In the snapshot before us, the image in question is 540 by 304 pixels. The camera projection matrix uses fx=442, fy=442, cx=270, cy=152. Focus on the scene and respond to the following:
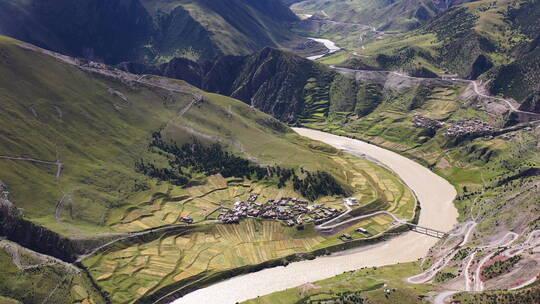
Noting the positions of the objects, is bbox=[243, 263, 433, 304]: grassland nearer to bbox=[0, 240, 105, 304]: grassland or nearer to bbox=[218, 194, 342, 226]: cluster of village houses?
bbox=[218, 194, 342, 226]: cluster of village houses

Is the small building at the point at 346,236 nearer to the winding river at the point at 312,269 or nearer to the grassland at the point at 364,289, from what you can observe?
the winding river at the point at 312,269

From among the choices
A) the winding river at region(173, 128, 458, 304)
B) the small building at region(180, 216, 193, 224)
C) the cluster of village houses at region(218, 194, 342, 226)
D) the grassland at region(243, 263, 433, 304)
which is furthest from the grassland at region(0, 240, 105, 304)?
the cluster of village houses at region(218, 194, 342, 226)

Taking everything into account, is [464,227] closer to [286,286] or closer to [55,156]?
[286,286]

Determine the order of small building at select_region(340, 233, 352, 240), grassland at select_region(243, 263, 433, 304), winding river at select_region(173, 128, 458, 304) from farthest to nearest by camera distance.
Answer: small building at select_region(340, 233, 352, 240)
winding river at select_region(173, 128, 458, 304)
grassland at select_region(243, 263, 433, 304)

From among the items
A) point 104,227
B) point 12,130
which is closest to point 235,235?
point 104,227

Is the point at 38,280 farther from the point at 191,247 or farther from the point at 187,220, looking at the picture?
the point at 187,220

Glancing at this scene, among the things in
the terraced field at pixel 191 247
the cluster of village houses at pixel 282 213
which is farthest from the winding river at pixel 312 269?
the cluster of village houses at pixel 282 213
